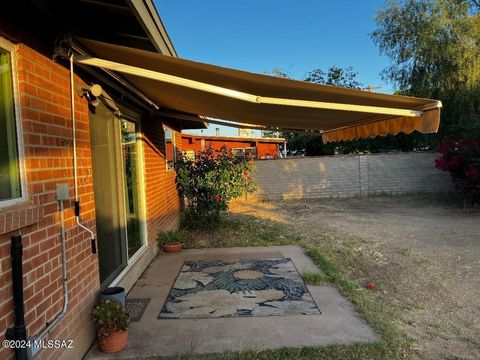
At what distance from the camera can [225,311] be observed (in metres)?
4.35

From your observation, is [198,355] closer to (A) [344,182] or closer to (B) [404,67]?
(A) [344,182]

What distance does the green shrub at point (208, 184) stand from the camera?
8945mm

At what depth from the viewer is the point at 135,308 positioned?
4.48 meters

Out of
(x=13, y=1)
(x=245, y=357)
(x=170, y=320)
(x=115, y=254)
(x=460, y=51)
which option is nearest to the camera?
(x=13, y=1)

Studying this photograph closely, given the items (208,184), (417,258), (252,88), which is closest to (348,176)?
(208,184)

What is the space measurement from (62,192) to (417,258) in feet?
20.1

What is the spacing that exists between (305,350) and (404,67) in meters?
16.8

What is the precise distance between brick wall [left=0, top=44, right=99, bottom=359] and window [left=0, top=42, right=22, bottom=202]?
58 mm

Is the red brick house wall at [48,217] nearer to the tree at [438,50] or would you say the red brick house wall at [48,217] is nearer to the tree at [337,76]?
the tree at [438,50]

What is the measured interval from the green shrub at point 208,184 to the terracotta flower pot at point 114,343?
17.9 ft

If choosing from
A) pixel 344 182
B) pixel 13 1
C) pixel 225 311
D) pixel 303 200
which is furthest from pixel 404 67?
pixel 13 1

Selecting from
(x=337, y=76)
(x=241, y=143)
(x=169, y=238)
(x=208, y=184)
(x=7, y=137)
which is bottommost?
(x=169, y=238)

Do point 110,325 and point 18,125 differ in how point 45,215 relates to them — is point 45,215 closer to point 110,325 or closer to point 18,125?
point 18,125

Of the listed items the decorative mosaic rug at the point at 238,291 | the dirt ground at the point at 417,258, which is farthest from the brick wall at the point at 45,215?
the dirt ground at the point at 417,258
